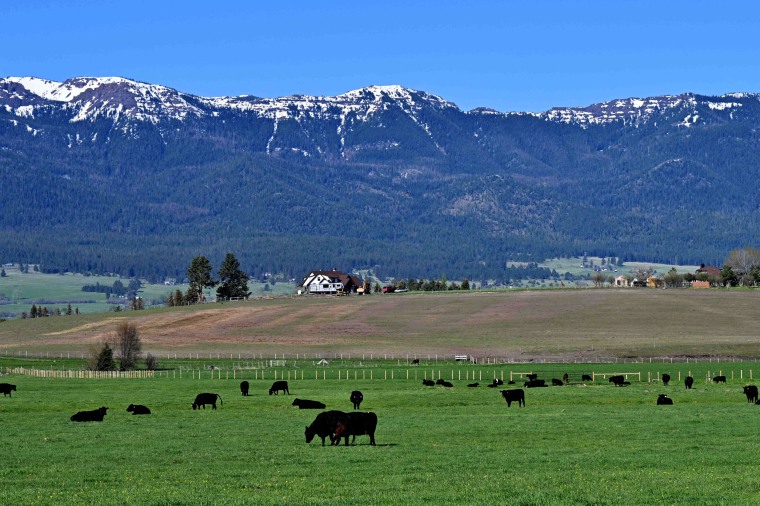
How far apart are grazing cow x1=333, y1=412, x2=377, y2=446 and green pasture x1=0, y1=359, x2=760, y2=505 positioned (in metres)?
0.44

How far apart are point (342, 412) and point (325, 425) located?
66 cm

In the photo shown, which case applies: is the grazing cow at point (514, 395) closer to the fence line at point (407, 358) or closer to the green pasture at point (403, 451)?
the green pasture at point (403, 451)

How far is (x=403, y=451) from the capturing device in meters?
36.6

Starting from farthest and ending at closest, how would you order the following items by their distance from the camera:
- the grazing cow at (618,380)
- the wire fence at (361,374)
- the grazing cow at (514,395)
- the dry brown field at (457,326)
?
1. the dry brown field at (457,326)
2. the wire fence at (361,374)
3. the grazing cow at (618,380)
4. the grazing cow at (514,395)

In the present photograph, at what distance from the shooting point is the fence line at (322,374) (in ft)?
255

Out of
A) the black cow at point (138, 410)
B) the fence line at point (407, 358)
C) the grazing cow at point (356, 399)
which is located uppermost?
the fence line at point (407, 358)

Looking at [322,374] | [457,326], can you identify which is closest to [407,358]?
[322,374]

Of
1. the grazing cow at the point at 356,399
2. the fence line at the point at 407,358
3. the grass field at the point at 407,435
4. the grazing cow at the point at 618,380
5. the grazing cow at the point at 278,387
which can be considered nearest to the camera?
the grass field at the point at 407,435

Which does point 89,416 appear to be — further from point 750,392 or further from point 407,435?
point 750,392

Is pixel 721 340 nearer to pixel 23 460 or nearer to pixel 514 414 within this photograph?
pixel 514 414

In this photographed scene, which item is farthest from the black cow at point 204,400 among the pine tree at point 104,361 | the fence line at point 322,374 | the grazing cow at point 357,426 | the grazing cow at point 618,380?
the pine tree at point 104,361

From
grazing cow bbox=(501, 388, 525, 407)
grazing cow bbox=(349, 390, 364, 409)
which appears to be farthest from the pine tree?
grazing cow bbox=(501, 388, 525, 407)

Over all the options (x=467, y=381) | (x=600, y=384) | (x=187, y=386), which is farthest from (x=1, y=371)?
(x=600, y=384)

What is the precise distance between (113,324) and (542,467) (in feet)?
411
